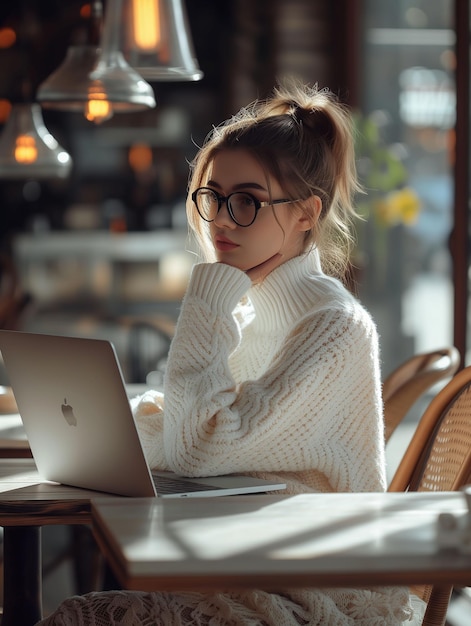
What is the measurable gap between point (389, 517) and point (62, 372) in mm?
496

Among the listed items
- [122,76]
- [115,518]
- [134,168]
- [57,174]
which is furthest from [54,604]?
[134,168]

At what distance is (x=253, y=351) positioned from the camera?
1849 mm

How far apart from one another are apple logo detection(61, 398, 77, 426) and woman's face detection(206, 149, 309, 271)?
37 cm

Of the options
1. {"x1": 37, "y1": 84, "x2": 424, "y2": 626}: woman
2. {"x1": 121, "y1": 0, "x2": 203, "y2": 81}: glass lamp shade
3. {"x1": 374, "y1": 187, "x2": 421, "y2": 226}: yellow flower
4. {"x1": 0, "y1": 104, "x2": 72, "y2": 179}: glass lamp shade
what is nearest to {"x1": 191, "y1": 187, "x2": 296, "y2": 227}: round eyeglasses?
{"x1": 37, "y1": 84, "x2": 424, "y2": 626}: woman

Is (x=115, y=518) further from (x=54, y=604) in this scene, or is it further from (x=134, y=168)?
(x=134, y=168)

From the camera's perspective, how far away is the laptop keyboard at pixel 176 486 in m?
1.53

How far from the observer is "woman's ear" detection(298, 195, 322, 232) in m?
1.81

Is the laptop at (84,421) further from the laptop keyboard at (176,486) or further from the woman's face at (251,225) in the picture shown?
the woman's face at (251,225)

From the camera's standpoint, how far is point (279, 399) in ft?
5.19

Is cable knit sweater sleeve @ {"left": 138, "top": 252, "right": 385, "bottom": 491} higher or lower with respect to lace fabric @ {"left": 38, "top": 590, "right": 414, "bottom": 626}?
higher

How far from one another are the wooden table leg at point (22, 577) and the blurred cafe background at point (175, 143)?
68 cm

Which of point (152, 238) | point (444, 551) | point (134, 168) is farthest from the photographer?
point (134, 168)

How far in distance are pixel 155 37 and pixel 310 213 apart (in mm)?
853

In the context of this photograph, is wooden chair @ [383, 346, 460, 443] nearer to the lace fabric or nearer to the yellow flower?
the lace fabric
